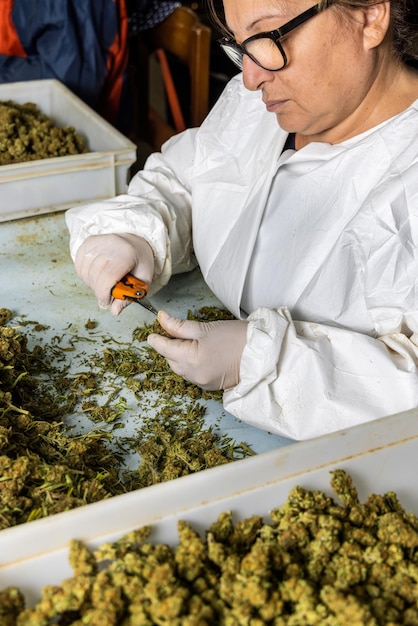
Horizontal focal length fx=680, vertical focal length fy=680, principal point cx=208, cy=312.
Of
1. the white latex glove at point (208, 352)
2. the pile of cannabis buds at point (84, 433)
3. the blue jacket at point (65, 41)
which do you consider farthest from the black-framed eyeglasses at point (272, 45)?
the blue jacket at point (65, 41)

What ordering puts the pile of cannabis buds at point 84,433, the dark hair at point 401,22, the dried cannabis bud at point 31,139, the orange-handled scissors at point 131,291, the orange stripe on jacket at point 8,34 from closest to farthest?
the pile of cannabis buds at point 84,433
the dark hair at point 401,22
the orange-handled scissors at point 131,291
the dried cannabis bud at point 31,139
the orange stripe on jacket at point 8,34

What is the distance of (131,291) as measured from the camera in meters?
1.24

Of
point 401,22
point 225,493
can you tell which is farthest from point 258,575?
point 401,22

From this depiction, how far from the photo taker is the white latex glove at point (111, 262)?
49.3 inches

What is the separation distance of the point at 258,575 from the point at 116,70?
2125 mm

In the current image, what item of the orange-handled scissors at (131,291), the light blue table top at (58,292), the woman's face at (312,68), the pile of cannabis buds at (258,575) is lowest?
the light blue table top at (58,292)

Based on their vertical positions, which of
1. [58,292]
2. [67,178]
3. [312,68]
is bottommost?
[58,292]

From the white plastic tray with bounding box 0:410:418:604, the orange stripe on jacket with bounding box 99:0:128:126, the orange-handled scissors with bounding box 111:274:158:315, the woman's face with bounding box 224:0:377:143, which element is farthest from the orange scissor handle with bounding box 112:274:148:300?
the orange stripe on jacket with bounding box 99:0:128:126

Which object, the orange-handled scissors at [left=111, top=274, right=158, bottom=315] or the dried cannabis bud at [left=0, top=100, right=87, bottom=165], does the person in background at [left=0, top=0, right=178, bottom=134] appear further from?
the orange-handled scissors at [left=111, top=274, right=158, bottom=315]

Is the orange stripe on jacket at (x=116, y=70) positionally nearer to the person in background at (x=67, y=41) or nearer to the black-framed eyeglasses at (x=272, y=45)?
the person in background at (x=67, y=41)

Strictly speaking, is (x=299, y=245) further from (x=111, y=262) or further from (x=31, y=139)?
(x=31, y=139)

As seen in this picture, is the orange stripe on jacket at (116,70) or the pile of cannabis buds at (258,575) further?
the orange stripe on jacket at (116,70)

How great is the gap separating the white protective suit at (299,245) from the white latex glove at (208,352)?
5 cm

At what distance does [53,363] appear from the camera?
3.95 ft
